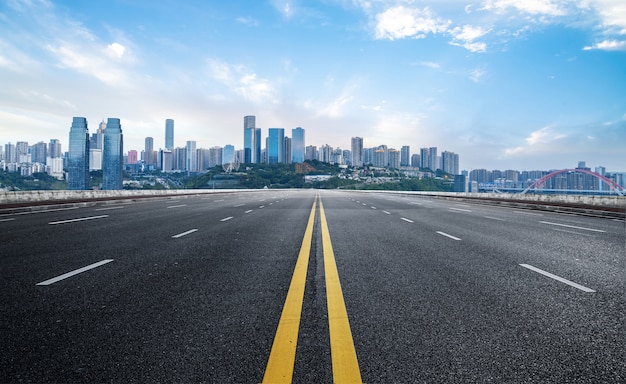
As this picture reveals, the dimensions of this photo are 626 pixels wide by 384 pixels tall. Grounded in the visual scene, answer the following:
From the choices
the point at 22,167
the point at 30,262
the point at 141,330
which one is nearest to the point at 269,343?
the point at 141,330

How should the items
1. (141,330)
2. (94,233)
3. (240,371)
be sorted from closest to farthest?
(240,371), (141,330), (94,233)

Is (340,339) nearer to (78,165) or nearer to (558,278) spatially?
(558,278)

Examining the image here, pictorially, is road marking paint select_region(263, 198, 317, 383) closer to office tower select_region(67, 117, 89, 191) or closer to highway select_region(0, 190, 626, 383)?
highway select_region(0, 190, 626, 383)

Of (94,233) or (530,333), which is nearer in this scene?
(530,333)

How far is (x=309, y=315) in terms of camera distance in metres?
3.75

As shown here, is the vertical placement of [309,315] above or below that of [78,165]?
below

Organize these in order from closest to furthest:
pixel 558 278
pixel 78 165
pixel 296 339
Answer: pixel 296 339 < pixel 558 278 < pixel 78 165

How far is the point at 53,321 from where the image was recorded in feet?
11.6

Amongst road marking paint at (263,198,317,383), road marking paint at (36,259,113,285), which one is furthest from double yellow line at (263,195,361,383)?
road marking paint at (36,259,113,285)

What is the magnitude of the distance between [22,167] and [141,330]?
190538mm

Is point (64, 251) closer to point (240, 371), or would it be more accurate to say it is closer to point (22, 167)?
point (240, 371)

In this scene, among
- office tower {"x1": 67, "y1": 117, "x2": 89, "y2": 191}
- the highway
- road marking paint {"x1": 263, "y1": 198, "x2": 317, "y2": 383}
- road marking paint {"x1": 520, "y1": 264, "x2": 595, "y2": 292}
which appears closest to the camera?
road marking paint {"x1": 263, "y1": 198, "x2": 317, "y2": 383}

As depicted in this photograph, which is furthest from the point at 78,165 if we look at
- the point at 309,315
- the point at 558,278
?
the point at 558,278

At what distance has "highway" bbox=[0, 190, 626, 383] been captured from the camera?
104 inches
